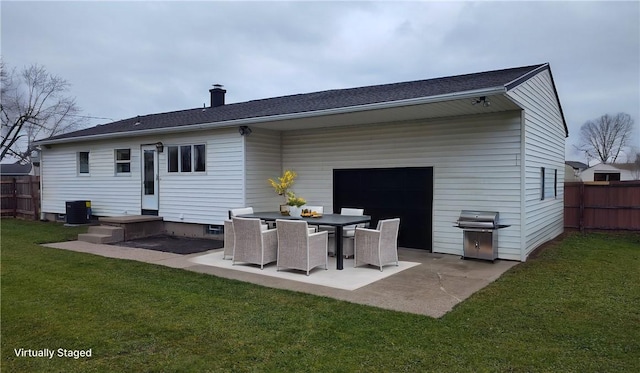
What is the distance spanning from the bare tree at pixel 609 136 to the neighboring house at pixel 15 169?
2132 inches

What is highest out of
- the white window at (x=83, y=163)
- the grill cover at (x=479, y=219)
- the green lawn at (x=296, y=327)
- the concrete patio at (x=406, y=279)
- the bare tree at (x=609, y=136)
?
the bare tree at (x=609, y=136)

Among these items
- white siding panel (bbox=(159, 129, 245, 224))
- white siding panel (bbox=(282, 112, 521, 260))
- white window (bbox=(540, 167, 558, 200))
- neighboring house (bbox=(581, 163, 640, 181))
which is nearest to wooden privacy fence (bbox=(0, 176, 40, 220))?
white siding panel (bbox=(159, 129, 245, 224))

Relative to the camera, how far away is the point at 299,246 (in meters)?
6.01

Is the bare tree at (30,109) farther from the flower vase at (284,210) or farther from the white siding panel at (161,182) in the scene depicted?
the flower vase at (284,210)

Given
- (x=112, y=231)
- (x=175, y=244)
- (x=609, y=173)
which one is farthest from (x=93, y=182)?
(x=609, y=173)

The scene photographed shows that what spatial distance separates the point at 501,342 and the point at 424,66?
54.5 feet

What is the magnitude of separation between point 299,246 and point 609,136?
1940 inches

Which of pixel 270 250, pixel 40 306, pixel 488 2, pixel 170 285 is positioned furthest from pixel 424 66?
pixel 40 306

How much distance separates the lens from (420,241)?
820 centimetres

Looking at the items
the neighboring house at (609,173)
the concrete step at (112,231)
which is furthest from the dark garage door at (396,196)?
the neighboring house at (609,173)

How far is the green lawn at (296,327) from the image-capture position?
3.01 meters

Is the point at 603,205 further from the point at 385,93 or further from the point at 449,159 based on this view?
the point at 385,93

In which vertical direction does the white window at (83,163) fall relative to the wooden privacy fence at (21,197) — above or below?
above

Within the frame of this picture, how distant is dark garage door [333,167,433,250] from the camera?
8086 mm
